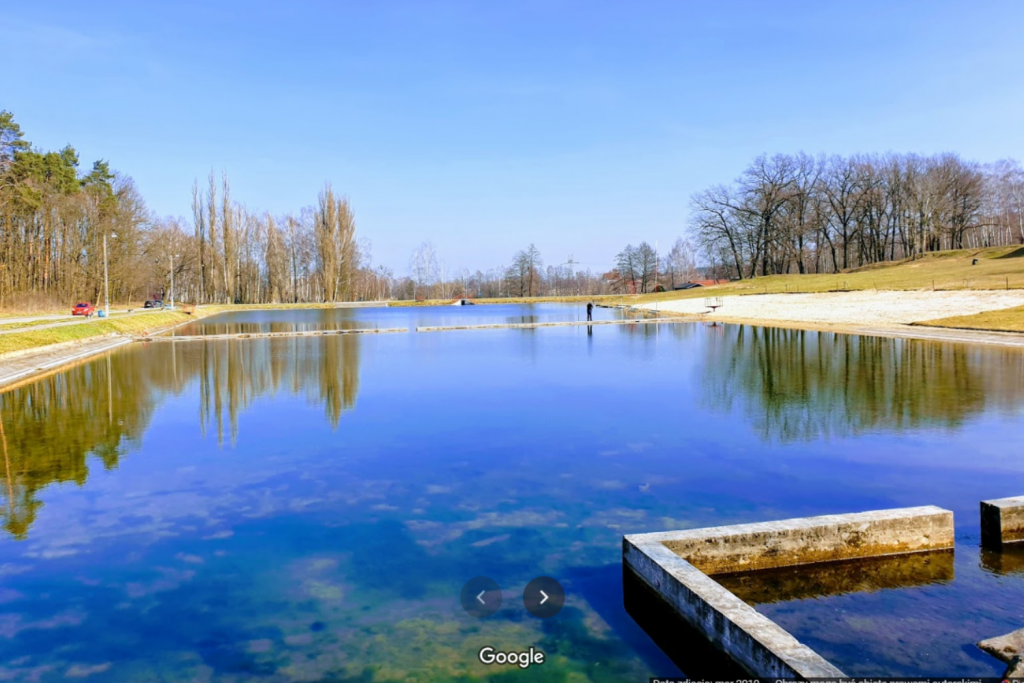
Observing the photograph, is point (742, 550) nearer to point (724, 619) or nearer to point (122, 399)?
point (724, 619)

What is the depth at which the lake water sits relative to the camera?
4.79 m

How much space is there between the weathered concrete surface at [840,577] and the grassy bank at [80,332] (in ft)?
76.8

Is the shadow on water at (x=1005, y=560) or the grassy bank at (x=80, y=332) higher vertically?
the grassy bank at (x=80, y=332)

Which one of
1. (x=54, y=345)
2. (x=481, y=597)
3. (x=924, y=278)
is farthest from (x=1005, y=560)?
(x=924, y=278)

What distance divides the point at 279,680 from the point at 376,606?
42.3 inches

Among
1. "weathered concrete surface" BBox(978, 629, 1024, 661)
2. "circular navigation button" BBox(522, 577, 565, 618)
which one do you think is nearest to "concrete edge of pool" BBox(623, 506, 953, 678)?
"circular navigation button" BBox(522, 577, 565, 618)

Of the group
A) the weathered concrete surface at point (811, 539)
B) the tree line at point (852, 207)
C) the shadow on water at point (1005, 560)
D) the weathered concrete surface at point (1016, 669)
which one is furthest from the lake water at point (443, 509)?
the tree line at point (852, 207)

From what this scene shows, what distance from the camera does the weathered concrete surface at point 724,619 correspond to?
3844 mm

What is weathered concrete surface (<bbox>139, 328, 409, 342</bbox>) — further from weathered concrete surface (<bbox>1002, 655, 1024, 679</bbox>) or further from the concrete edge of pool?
weathered concrete surface (<bbox>1002, 655, 1024, 679</bbox>)

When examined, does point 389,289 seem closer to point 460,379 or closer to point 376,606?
point 460,379

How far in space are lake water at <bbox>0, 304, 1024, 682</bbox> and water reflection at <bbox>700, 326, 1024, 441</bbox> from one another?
125mm

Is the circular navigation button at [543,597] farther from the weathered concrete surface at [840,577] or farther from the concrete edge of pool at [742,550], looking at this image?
the weathered concrete surface at [840,577]

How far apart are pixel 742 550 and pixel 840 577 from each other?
2.63 ft

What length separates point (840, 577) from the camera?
583 cm
